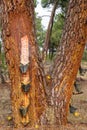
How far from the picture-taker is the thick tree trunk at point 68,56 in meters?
5.36

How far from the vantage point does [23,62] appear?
533cm

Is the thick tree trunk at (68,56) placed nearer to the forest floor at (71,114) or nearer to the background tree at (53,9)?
the forest floor at (71,114)

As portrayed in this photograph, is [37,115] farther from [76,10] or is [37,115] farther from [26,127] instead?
[76,10]

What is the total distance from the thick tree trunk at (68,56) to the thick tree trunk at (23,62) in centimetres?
26

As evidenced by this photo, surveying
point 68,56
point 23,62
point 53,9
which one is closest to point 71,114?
point 68,56

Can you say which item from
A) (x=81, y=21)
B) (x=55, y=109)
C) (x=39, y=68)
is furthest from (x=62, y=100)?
(x=81, y=21)

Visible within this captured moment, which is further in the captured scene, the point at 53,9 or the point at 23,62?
the point at 53,9

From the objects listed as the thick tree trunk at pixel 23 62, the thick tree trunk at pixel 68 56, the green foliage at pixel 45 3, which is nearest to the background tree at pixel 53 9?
the green foliage at pixel 45 3

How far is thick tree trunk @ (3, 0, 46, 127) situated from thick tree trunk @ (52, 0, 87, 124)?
264 millimetres

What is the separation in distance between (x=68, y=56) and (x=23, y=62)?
69 cm

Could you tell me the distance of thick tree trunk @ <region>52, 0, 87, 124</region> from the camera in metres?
5.36

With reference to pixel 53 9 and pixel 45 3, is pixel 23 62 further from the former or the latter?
pixel 45 3

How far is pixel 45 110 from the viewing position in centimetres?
575

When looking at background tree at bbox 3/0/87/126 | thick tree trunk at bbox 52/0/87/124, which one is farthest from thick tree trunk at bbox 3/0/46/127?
thick tree trunk at bbox 52/0/87/124
